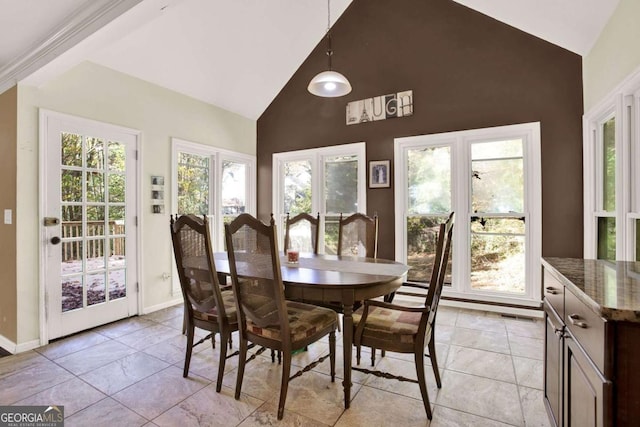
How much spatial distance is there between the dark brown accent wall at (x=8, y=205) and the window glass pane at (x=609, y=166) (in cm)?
498

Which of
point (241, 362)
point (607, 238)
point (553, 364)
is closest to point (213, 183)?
point (241, 362)

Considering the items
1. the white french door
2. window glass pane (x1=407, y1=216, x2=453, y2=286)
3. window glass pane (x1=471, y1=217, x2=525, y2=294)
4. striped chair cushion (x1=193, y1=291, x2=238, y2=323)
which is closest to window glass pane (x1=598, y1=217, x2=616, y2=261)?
window glass pane (x1=471, y1=217, x2=525, y2=294)

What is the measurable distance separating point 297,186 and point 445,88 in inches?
94.6

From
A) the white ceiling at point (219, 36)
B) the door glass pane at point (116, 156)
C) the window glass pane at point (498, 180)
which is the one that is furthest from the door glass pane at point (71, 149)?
the window glass pane at point (498, 180)

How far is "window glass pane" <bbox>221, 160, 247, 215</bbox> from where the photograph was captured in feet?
15.4

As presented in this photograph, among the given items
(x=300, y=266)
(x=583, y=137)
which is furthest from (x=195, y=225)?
(x=583, y=137)

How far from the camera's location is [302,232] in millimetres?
3979

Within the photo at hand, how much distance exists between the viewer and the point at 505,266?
360cm

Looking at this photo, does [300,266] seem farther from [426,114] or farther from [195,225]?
[426,114]

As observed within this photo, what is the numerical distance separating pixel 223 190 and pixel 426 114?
2.94 meters

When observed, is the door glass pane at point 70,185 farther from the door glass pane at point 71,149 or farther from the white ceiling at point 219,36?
the white ceiling at point 219,36

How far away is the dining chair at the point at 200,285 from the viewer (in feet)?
6.86

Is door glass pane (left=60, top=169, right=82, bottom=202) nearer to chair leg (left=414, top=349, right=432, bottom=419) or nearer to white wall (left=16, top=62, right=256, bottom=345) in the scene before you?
white wall (left=16, top=62, right=256, bottom=345)

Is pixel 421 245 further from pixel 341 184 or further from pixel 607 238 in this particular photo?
pixel 607 238
